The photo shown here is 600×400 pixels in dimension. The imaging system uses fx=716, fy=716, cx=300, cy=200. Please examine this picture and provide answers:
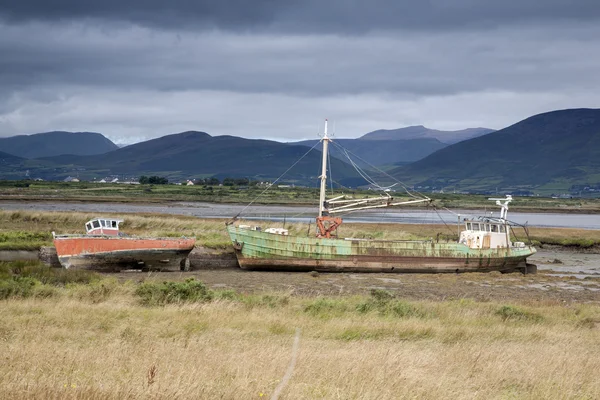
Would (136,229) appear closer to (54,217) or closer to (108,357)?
(54,217)

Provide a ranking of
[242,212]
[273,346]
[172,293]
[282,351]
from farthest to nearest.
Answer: [242,212] < [172,293] < [273,346] < [282,351]

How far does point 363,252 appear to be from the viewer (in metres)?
46.0

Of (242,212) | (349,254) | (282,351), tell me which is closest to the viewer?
(282,351)

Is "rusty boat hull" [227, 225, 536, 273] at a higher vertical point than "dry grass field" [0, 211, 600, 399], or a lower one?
lower

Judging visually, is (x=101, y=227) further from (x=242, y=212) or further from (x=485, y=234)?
(x=242, y=212)

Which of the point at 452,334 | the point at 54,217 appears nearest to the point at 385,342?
the point at 452,334

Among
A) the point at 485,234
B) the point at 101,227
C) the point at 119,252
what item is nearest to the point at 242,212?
the point at 485,234

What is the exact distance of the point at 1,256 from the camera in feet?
140

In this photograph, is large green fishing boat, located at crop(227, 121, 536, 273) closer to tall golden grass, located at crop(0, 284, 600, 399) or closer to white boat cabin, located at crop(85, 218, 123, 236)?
white boat cabin, located at crop(85, 218, 123, 236)

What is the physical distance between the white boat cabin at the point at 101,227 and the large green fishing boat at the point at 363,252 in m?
7.14

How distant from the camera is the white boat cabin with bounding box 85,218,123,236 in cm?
4244

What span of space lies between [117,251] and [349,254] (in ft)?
47.6

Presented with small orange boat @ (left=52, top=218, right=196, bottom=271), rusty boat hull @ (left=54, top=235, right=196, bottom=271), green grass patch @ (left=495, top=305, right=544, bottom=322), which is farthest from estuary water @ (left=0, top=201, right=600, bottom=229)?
green grass patch @ (left=495, top=305, right=544, bottom=322)

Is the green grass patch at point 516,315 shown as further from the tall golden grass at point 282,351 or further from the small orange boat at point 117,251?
the small orange boat at point 117,251
